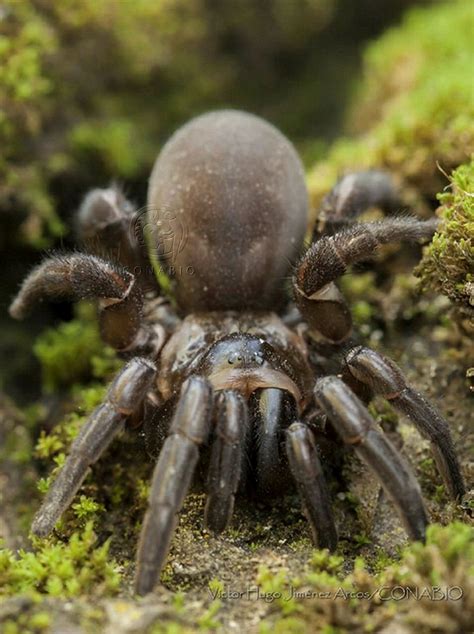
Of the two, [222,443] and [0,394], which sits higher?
[0,394]

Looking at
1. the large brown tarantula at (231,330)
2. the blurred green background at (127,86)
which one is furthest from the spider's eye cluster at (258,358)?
the blurred green background at (127,86)

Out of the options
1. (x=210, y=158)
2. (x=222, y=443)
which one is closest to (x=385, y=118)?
(x=210, y=158)

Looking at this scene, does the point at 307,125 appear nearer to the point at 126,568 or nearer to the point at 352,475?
the point at 352,475

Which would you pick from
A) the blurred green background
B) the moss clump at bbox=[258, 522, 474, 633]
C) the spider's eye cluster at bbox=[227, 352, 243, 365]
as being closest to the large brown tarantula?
the spider's eye cluster at bbox=[227, 352, 243, 365]

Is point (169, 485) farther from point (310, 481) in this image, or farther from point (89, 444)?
point (310, 481)

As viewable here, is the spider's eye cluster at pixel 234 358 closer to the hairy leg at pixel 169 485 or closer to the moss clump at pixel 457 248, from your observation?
the hairy leg at pixel 169 485

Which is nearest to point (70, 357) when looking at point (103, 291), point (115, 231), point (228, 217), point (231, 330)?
point (115, 231)
